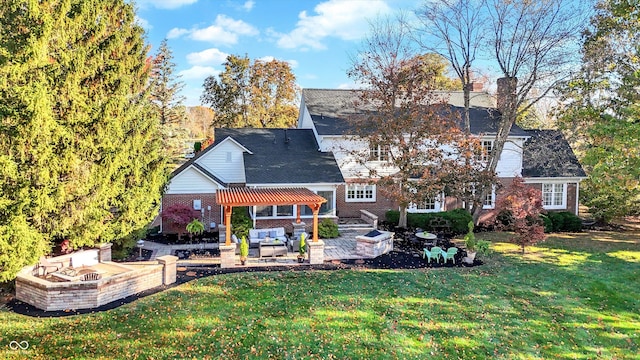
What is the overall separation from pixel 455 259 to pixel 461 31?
13.0m

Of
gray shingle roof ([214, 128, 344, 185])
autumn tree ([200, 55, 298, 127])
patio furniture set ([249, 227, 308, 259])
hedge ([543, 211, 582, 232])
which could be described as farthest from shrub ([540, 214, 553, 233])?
autumn tree ([200, 55, 298, 127])

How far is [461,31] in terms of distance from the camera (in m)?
21.1

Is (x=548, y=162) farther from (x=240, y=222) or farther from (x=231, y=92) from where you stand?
(x=231, y=92)

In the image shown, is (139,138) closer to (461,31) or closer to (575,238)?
(461,31)

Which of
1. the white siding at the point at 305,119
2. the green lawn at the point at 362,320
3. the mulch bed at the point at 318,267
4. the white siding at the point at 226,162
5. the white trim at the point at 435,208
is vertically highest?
the white siding at the point at 305,119

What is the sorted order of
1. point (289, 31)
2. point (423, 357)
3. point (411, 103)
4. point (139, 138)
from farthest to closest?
point (289, 31), point (411, 103), point (139, 138), point (423, 357)

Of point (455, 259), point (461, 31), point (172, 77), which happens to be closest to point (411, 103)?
point (461, 31)

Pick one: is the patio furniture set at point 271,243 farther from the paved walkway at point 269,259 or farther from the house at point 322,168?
the house at point 322,168

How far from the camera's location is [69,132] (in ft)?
35.8

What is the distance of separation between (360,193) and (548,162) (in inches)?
504

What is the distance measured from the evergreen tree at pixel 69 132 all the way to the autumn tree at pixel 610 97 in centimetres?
1951

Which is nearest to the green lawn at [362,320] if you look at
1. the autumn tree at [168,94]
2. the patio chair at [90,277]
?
the patio chair at [90,277]

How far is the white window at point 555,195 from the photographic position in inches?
972

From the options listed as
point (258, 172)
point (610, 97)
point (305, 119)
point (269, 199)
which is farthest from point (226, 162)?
point (610, 97)
